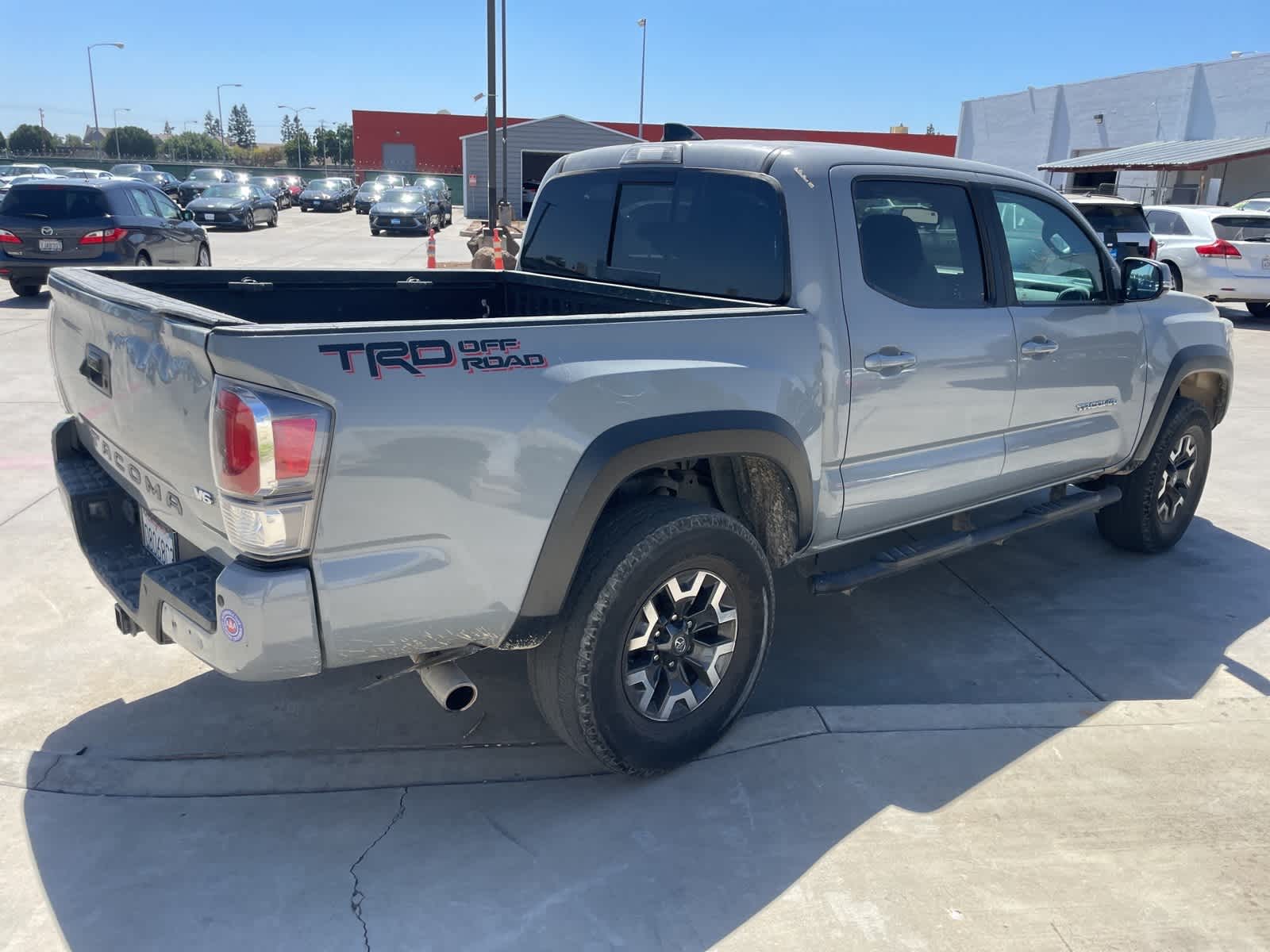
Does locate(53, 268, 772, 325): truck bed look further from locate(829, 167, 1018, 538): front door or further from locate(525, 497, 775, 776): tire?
locate(525, 497, 775, 776): tire

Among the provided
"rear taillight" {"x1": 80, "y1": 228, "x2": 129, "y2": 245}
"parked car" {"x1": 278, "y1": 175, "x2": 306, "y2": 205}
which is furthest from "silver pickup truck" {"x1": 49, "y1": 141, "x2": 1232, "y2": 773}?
"parked car" {"x1": 278, "y1": 175, "x2": 306, "y2": 205}

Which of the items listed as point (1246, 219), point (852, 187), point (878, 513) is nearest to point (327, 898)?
point (878, 513)

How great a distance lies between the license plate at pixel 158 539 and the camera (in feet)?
9.95

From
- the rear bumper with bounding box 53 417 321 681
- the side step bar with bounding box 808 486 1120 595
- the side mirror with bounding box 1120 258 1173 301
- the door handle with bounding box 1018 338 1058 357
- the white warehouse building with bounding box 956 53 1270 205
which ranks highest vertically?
the white warehouse building with bounding box 956 53 1270 205

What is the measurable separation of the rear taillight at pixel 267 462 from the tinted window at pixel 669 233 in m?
1.82

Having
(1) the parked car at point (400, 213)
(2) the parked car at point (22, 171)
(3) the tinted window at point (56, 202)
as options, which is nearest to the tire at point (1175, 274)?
(3) the tinted window at point (56, 202)

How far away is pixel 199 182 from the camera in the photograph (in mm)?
41656

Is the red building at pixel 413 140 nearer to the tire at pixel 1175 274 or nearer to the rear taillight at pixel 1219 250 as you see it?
the rear taillight at pixel 1219 250

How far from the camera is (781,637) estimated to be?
4.66 meters

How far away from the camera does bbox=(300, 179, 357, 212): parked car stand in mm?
43438

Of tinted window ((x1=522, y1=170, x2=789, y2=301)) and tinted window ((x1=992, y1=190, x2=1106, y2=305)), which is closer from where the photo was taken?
tinted window ((x1=522, y1=170, x2=789, y2=301))

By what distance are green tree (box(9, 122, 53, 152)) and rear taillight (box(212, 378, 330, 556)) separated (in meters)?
110

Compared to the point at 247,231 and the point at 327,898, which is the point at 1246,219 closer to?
the point at 327,898

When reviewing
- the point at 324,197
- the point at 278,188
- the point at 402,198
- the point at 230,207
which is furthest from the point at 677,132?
the point at 278,188
